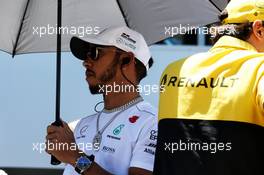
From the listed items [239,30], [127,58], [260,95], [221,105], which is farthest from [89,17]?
[260,95]

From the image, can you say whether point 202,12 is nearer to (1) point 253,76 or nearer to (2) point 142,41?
(2) point 142,41

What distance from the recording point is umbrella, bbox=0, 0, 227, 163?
3.32 metres

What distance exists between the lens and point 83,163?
265 cm

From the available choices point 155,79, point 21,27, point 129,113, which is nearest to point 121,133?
point 129,113

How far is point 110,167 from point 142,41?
0.67m

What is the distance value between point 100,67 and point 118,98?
6.7 inches

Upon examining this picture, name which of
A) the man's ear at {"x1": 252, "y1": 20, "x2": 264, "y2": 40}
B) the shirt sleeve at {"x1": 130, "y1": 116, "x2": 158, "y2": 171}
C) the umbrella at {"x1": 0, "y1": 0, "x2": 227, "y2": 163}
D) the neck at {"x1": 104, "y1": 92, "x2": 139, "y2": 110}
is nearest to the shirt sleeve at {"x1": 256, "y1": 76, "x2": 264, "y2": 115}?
the man's ear at {"x1": 252, "y1": 20, "x2": 264, "y2": 40}

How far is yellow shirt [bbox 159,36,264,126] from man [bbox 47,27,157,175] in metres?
0.63

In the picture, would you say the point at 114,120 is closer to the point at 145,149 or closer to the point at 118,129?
the point at 118,129

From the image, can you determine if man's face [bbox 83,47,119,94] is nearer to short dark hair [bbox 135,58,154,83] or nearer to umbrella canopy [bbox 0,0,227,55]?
short dark hair [bbox 135,58,154,83]

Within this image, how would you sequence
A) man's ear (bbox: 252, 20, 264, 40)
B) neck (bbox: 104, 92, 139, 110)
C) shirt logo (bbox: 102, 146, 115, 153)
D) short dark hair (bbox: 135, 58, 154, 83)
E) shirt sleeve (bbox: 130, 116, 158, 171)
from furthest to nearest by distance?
short dark hair (bbox: 135, 58, 154, 83)
neck (bbox: 104, 92, 139, 110)
shirt logo (bbox: 102, 146, 115, 153)
shirt sleeve (bbox: 130, 116, 158, 171)
man's ear (bbox: 252, 20, 264, 40)

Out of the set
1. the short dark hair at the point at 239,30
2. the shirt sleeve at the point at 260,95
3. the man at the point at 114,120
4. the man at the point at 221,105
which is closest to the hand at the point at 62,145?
the man at the point at 114,120

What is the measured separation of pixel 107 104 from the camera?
295cm

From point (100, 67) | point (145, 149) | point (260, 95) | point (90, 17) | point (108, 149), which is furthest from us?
point (90, 17)
